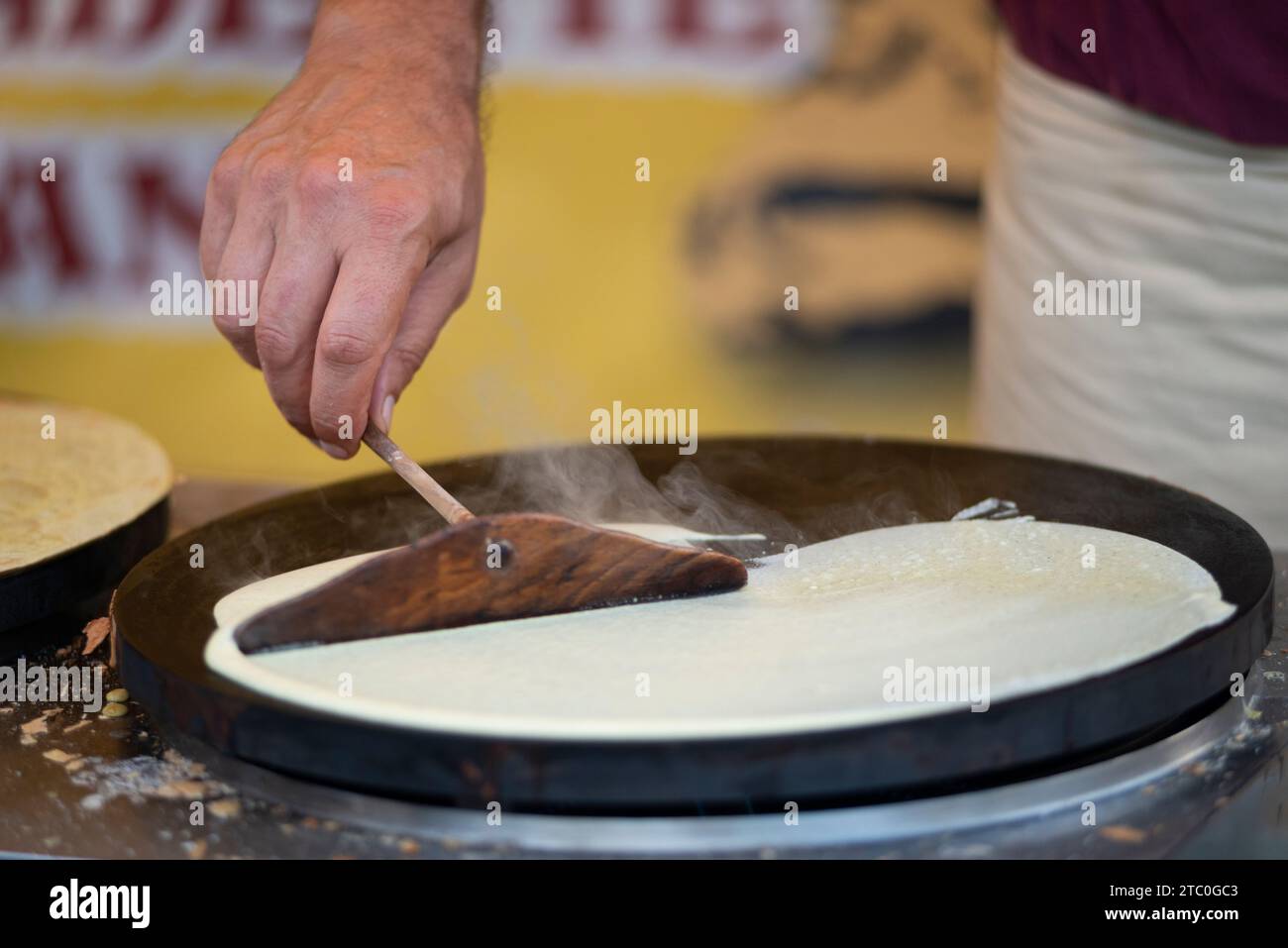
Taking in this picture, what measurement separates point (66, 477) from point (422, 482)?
1.88ft

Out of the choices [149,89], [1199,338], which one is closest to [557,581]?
[1199,338]

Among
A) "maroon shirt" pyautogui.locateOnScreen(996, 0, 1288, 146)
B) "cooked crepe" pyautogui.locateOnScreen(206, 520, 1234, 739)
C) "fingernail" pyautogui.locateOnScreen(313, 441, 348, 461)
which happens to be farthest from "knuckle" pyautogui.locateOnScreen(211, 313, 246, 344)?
"maroon shirt" pyautogui.locateOnScreen(996, 0, 1288, 146)

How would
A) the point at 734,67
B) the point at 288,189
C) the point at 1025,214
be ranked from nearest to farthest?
the point at 288,189, the point at 1025,214, the point at 734,67

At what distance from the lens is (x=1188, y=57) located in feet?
5.55

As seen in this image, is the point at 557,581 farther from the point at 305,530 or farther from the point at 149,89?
the point at 149,89

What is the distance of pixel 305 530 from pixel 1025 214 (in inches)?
48.5

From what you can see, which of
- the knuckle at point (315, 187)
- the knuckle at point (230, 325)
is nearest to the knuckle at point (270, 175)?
the knuckle at point (315, 187)

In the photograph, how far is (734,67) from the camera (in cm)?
330

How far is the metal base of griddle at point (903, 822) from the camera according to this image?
34.6 inches

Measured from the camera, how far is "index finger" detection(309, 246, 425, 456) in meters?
1.31

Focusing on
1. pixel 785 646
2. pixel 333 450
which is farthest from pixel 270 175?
pixel 785 646

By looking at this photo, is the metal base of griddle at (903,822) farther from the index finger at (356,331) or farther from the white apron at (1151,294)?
the white apron at (1151,294)

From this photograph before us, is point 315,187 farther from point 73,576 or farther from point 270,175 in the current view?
point 73,576
